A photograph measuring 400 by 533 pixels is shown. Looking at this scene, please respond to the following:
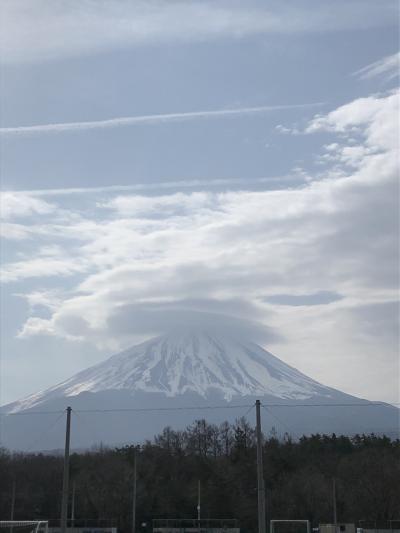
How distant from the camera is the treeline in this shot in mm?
78188

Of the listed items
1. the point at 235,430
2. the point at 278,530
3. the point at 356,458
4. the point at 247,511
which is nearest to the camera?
the point at 278,530

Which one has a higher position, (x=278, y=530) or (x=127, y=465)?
(x=127, y=465)

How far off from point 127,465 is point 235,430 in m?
20.6

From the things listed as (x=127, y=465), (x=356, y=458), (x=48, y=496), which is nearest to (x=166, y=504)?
(x=127, y=465)

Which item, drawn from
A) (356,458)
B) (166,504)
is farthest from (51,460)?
(356,458)

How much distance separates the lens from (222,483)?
276ft

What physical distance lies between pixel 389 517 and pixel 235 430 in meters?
30.0

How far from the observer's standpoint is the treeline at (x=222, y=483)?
78188 mm

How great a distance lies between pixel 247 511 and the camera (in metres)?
80.0

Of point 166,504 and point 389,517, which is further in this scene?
point 166,504

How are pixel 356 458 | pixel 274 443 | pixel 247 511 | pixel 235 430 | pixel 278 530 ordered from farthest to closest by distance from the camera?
pixel 235 430 → pixel 274 443 → pixel 356 458 → pixel 247 511 → pixel 278 530

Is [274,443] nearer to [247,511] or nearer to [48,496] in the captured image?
[247,511]

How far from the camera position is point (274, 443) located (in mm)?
94188

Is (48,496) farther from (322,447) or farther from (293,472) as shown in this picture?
(322,447)
